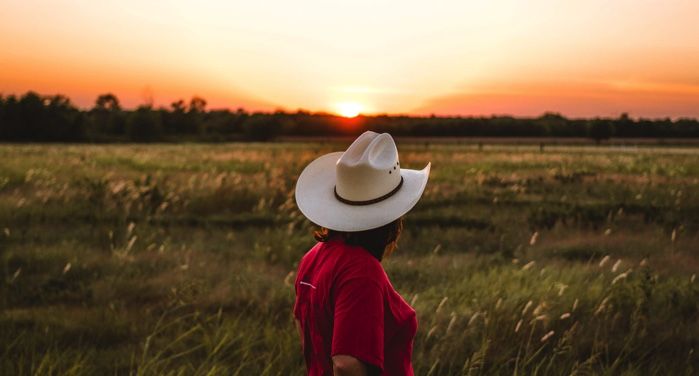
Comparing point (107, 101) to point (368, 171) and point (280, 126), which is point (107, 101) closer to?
point (280, 126)

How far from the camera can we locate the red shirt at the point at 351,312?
1.61 m

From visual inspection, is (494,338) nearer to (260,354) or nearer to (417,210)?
(260,354)

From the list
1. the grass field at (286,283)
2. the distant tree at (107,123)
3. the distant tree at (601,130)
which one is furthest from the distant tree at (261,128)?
the grass field at (286,283)

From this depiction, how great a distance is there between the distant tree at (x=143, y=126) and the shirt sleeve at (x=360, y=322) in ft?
297

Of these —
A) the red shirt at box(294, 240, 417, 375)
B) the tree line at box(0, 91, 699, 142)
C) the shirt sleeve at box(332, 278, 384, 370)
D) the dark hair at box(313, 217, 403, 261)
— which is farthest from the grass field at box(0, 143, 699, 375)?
the tree line at box(0, 91, 699, 142)

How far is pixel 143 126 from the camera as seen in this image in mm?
88875

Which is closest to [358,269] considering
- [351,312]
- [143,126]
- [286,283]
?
[351,312]

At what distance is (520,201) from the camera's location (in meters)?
12.1

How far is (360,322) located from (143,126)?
305 ft

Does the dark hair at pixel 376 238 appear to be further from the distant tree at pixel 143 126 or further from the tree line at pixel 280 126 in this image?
the distant tree at pixel 143 126

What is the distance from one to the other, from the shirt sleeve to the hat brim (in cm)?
19

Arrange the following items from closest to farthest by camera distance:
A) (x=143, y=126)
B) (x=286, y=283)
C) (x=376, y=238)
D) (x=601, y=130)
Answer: (x=376, y=238) < (x=286, y=283) < (x=601, y=130) < (x=143, y=126)

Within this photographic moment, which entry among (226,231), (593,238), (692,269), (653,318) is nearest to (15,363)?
(653,318)

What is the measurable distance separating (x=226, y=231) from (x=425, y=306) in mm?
4699
